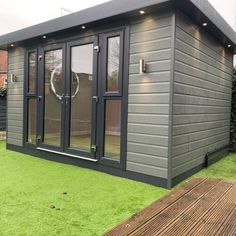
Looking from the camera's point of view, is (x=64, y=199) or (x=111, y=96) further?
(x=111, y=96)

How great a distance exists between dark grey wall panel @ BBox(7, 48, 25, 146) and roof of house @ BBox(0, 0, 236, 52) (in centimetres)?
51

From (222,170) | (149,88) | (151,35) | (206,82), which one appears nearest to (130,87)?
(149,88)

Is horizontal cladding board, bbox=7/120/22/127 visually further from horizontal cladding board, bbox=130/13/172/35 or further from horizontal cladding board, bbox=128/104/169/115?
horizontal cladding board, bbox=130/13/172/35

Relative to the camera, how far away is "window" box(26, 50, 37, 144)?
553 cm

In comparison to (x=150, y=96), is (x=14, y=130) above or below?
below

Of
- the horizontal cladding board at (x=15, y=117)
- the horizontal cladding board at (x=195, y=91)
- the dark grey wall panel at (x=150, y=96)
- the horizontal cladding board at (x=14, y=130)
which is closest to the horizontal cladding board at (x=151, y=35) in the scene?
the dark grey wall panel at (x=150, y=96)

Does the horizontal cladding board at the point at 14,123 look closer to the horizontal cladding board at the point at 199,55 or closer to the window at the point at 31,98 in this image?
the window at the point at 31,98

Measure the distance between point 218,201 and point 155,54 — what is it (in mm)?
1977

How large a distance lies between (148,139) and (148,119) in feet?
0.90

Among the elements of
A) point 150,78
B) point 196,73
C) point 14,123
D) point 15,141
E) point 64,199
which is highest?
point 196,73

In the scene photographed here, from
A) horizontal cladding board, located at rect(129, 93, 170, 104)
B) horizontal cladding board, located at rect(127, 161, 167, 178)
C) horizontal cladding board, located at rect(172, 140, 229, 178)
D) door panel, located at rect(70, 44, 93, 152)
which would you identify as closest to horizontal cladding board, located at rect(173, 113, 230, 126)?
horizontal cladding board, located at rect(129, 93, 170, 104)

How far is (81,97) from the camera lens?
4.63m

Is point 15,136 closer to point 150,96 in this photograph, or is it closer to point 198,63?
point 150,96

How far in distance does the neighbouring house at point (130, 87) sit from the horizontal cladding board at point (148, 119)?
0.05 feet
